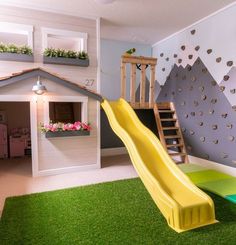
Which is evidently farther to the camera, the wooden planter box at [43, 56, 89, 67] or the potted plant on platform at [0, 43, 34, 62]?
the wooden planter box at [43, 56, 89, 67]

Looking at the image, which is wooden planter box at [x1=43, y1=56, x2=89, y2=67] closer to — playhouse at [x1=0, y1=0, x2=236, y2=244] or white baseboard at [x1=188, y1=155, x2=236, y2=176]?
playhouse at [x1=0, y1=0, x2=236, y2=244]

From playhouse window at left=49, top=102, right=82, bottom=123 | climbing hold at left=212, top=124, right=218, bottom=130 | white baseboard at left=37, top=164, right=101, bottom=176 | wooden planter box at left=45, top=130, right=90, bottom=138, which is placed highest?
playhouse window at left=49, top=102, right=82, bottom=123

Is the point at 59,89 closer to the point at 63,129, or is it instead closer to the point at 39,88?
the point at 39,88

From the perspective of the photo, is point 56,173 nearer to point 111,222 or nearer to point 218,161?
point 111,222

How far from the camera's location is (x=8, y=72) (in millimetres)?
4102

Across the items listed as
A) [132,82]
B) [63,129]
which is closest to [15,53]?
[63,129]

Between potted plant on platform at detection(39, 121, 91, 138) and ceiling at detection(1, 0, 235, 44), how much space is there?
225 centimetres

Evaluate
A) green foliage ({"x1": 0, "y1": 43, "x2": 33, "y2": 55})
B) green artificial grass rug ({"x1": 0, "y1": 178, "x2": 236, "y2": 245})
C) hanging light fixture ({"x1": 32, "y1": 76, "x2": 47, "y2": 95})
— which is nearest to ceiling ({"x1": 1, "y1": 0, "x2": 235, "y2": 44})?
green foliage ({"x1": 0, "y1": 43, "x2": 33, "y2": 55})

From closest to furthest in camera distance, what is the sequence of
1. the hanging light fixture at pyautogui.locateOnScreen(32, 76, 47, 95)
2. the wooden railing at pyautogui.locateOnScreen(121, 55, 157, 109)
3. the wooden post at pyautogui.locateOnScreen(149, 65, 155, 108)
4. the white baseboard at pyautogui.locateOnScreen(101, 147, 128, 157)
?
1. the hanging light fixture at pyautogui.locateOnScreen(32, 76, 47, 95)
2. the wooden railing at pyautogui.locateOnScreen(121, 55, 157, 109)
3. the wooden post at pyautogui.locateOnScreen(149, 65, 155, 108)
4. the white baseboard at pyautogui.locateOnScreen(101, 147, 128, 157)

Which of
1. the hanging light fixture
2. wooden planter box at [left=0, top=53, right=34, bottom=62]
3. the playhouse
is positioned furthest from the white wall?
wooden planter box at [left=0, top=53, right=34, bottom=62]

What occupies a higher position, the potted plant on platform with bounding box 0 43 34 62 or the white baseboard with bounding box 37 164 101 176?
the potted plant on platform with bounding box 0 43 34 62

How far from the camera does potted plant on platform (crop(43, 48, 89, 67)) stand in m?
4.23

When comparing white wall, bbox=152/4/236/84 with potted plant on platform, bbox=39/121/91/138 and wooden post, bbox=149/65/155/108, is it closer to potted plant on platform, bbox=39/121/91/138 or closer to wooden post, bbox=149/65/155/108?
wooden post, bbox=149/65/155/108

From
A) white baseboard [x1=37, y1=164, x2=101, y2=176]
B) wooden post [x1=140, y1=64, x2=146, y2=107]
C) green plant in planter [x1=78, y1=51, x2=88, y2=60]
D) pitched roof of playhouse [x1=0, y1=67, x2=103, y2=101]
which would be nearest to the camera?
pitched roof of playhouse [x1=0, y1=67, x2=103, y2=101]
